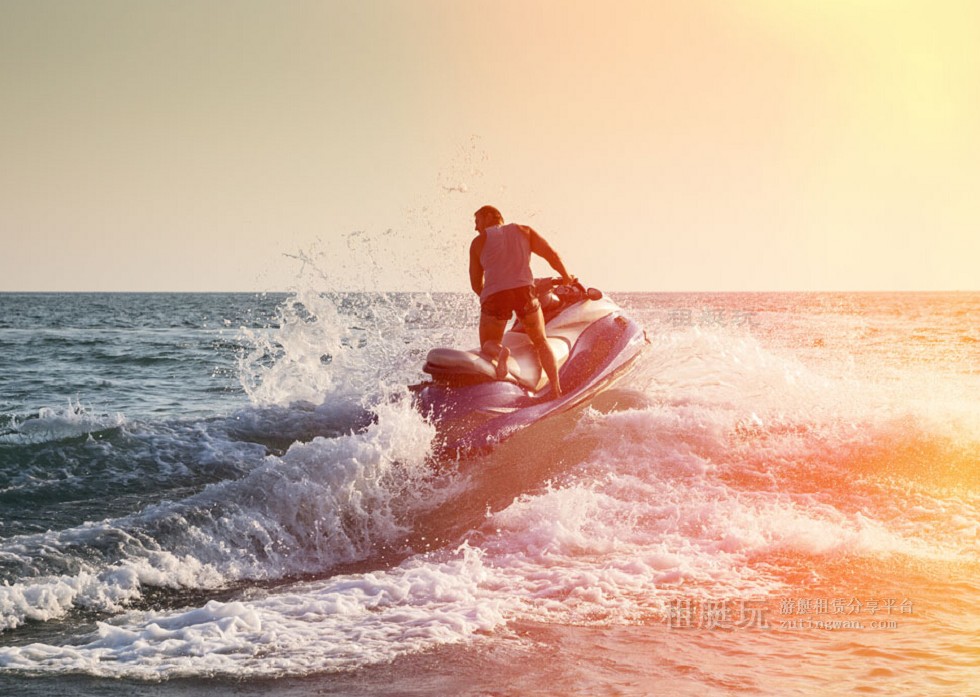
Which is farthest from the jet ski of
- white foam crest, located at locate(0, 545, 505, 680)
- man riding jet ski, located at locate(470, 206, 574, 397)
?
white foam crest, located at locate(0, 545, 505, 680)

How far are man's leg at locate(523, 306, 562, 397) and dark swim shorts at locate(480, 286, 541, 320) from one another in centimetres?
8

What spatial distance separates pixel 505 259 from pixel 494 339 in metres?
0.80

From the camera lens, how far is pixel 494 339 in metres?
8.60

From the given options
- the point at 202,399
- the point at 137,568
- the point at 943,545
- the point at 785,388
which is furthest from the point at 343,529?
the point at 202,399

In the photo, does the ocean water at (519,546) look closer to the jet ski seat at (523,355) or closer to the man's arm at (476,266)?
the jet ski seat at (523,355)

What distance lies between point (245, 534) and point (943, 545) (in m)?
5.36

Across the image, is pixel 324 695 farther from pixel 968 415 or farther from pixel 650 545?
pixel 968 415

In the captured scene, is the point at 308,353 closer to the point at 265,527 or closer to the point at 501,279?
the point at 501,279

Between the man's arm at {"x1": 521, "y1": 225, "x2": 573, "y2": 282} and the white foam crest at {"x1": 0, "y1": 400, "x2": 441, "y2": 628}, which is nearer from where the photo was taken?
the white foam crest at {"x1": 0, "y1": 400, "x2": 441, "y2": 628}

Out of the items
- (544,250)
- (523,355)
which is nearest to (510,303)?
(544,250)

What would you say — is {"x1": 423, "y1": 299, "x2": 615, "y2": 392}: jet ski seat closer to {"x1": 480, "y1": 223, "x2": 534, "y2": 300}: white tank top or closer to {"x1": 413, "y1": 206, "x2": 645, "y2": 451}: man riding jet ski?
{"x1": 413, "y1": 206, "x2": 645, "y2": 451}: man riding jet ski

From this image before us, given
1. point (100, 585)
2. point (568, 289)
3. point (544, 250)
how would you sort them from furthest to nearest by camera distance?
point (568, 289)
point (544, 250)
point (100, 585)

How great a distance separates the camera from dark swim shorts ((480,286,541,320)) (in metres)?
8.40

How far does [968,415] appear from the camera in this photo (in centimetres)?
1006
